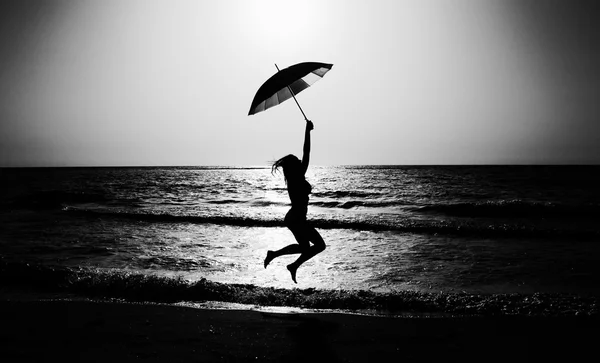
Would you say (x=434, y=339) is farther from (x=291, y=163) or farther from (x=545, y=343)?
(x=291, y=163)

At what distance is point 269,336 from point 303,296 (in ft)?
5.70

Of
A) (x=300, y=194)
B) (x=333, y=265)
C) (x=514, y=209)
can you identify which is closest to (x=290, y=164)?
(x=300, y=194)

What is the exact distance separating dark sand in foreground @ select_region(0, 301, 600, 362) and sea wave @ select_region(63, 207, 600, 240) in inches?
357

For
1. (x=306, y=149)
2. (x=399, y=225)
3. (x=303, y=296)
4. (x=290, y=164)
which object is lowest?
(x=399, y=225)

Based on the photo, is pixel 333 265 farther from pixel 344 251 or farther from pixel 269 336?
pixel 269 336

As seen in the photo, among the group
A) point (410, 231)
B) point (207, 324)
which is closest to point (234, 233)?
point (410, 231)

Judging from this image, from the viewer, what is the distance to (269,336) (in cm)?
381

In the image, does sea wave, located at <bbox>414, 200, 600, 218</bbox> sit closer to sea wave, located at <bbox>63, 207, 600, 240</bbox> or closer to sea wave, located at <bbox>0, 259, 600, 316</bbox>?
sea wave, located at <bbox>63, 207, 600, 240</bbox>

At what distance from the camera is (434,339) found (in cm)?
378

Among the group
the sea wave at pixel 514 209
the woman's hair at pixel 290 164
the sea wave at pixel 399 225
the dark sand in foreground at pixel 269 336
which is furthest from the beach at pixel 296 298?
the sea wave at pixel 514 209

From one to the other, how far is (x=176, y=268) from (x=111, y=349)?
406cm

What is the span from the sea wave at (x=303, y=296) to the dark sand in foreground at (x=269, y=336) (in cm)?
64

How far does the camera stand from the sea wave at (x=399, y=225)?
41.1ft

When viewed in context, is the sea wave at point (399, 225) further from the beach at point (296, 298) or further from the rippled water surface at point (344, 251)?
the beach at point (296, 298)
